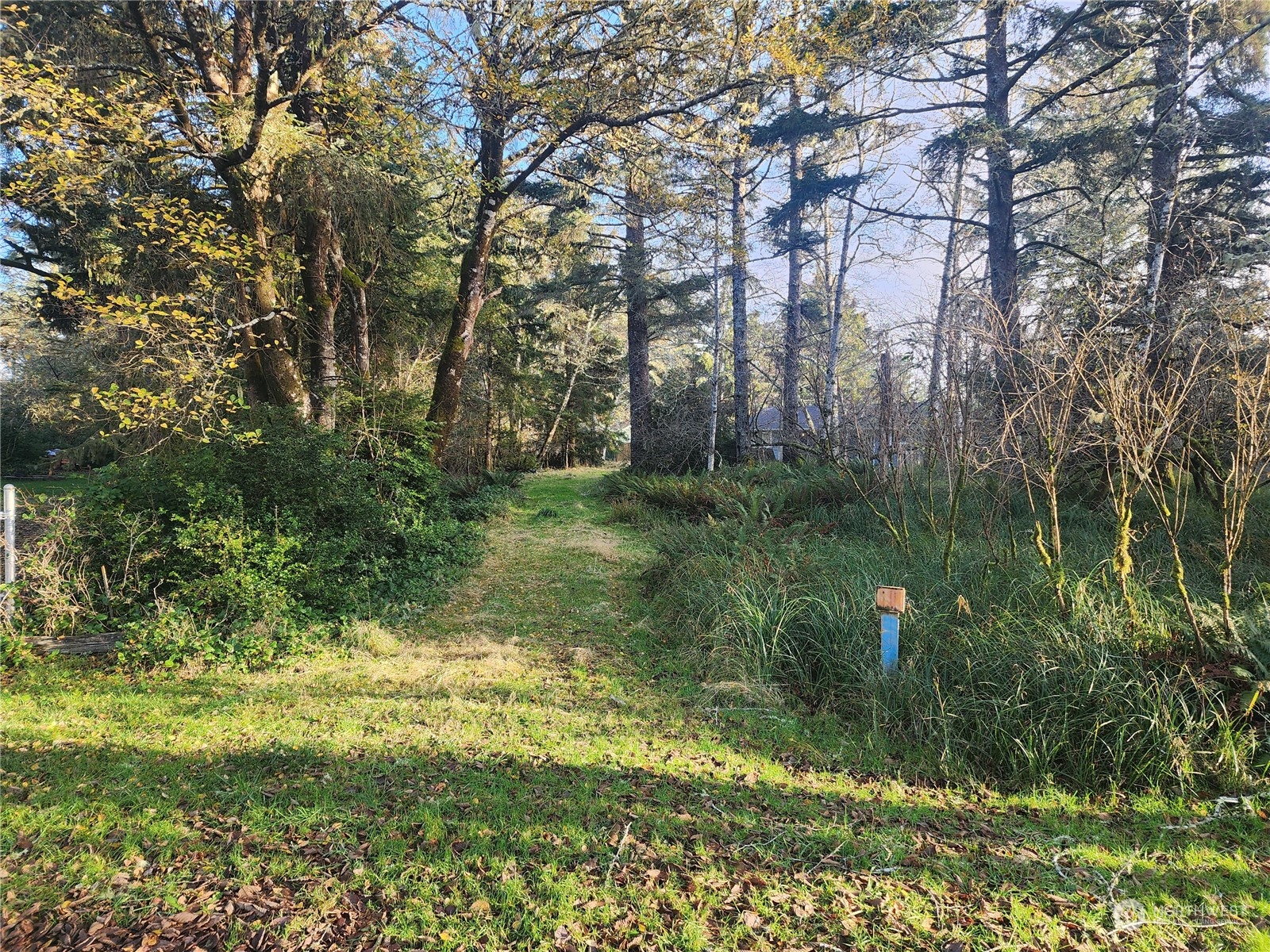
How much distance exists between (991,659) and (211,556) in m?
6.15

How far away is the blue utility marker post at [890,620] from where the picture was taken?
4.00 meters

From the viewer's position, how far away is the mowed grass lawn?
2.18m

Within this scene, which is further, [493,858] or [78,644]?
[78,644]

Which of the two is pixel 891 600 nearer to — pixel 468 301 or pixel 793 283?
pixel 468 301

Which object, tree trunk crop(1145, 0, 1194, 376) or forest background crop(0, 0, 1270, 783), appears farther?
tree trunk crop(1145, 0, 1194, 376)

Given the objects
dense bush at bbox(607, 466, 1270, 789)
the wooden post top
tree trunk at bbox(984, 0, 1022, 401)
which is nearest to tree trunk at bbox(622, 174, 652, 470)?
tree trunk at bbox(984, 0, 1022, 401)

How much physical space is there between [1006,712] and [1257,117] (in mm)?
11989

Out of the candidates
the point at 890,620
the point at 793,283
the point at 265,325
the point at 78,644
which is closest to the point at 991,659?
the point at 890,620

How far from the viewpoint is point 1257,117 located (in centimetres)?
907

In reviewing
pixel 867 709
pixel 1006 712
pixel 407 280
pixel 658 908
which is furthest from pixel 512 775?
pixel 407 280

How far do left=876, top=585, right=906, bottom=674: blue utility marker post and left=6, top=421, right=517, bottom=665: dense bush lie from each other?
4724 mm

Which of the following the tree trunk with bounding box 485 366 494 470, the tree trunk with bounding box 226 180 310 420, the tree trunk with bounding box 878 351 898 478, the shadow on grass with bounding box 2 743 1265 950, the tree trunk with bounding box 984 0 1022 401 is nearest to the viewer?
the shadow on grass with bounding box 2 743 1265 950

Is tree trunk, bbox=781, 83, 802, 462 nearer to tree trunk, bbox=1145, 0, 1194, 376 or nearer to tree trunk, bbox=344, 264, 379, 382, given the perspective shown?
tree trunk, bbox=1145, 0, 1194, 376

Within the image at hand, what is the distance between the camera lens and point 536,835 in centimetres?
269
